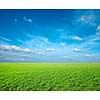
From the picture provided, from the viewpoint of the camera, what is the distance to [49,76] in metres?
3.84

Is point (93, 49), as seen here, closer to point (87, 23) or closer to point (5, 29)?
point (87, 23)

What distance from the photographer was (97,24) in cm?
380

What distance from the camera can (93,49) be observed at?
3820 millimetres

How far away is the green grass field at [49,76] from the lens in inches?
149

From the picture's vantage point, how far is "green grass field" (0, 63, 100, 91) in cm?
379

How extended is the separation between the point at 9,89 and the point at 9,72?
0.70 feet

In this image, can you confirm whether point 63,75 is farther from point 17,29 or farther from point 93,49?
point 17,29
